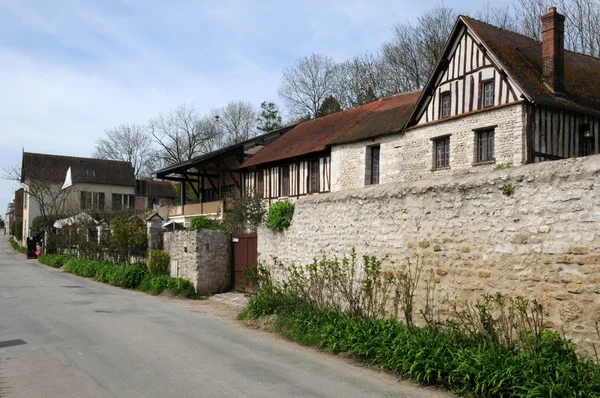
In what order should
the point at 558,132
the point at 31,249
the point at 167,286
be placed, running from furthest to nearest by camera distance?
the point at 31,249, the point at 558,132, the point at 167,286

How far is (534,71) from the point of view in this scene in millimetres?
16969

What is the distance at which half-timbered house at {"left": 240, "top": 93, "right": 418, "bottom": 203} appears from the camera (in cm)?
2112

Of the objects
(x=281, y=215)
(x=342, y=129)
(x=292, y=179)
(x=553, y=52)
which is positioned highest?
(x=553, y=52)

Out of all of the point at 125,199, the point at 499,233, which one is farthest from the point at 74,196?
the point at 499,233

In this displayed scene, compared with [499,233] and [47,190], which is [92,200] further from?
[499,233]

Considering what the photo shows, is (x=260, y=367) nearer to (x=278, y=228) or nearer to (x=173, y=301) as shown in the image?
(x=278, y=228)

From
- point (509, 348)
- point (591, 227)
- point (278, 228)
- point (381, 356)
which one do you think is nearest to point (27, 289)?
point (278, 228)

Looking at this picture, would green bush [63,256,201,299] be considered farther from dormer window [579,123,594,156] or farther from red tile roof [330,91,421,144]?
dormer window [579,123,594,156]

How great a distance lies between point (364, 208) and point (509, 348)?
11.7 ft

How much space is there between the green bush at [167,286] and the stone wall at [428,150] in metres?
8.34

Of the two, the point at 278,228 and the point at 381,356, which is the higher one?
the point at 278,228

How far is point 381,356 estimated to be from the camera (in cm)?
724

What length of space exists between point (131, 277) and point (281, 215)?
8.01 meters

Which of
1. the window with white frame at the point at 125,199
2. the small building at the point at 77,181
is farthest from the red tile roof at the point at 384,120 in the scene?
the window with white frame at the point at 125,199
